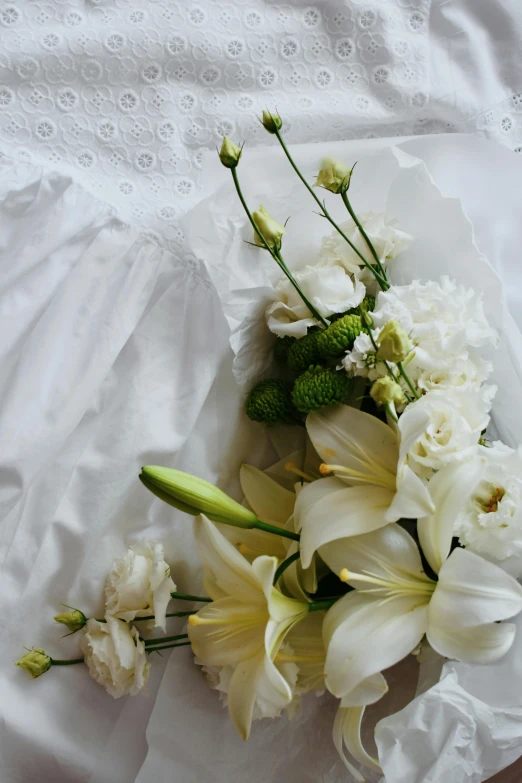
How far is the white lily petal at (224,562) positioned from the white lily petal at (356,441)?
0.10m

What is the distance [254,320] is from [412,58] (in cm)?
37

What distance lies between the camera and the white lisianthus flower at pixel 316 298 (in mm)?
559

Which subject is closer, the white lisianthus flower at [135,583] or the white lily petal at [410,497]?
the white lily petal at [410,497]

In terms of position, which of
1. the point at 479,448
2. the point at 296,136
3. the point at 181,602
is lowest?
the point at 181,602

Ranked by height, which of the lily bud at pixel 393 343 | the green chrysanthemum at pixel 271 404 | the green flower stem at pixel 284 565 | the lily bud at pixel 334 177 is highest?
the lily bud at pixel 334 177

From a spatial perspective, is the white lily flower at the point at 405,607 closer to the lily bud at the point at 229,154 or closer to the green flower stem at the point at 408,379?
the green flower stem at the point at 408,379

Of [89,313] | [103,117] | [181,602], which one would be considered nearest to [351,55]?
[103,117]

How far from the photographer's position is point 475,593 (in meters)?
0.44

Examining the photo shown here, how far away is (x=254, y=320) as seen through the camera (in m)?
0.61

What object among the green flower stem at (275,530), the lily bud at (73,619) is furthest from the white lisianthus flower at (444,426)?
the lily bud at (73,619)

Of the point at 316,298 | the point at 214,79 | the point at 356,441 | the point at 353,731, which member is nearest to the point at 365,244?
the point at 316,298

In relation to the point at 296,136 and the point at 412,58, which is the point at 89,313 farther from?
the point at 412,58

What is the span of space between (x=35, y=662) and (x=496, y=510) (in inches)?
15.7

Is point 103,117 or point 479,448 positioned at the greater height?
point 103,117
